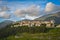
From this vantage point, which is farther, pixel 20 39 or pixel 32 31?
pixel 32 31

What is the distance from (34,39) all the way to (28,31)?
79.3 feet

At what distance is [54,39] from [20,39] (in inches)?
747

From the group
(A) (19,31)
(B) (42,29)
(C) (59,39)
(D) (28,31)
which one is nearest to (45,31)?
(B) (42,29)

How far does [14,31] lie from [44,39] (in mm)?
34812

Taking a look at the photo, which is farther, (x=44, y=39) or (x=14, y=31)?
(x=14, y=31)

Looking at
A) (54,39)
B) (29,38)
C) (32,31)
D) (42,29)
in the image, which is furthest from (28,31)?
(54,39)

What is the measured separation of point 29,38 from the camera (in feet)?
303

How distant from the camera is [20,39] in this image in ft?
300

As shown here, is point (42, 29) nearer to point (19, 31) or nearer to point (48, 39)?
point (19, 31)

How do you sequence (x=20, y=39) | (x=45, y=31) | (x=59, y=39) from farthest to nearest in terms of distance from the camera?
(x=45, y=31) → (x=20, y=39) → (x=59, y=39)

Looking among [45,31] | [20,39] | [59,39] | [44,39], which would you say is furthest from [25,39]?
[45,31]

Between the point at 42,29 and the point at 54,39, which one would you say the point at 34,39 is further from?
the point at 42,29

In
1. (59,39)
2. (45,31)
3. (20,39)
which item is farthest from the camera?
(45,31)

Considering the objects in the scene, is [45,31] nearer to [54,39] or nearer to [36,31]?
[36,31]
